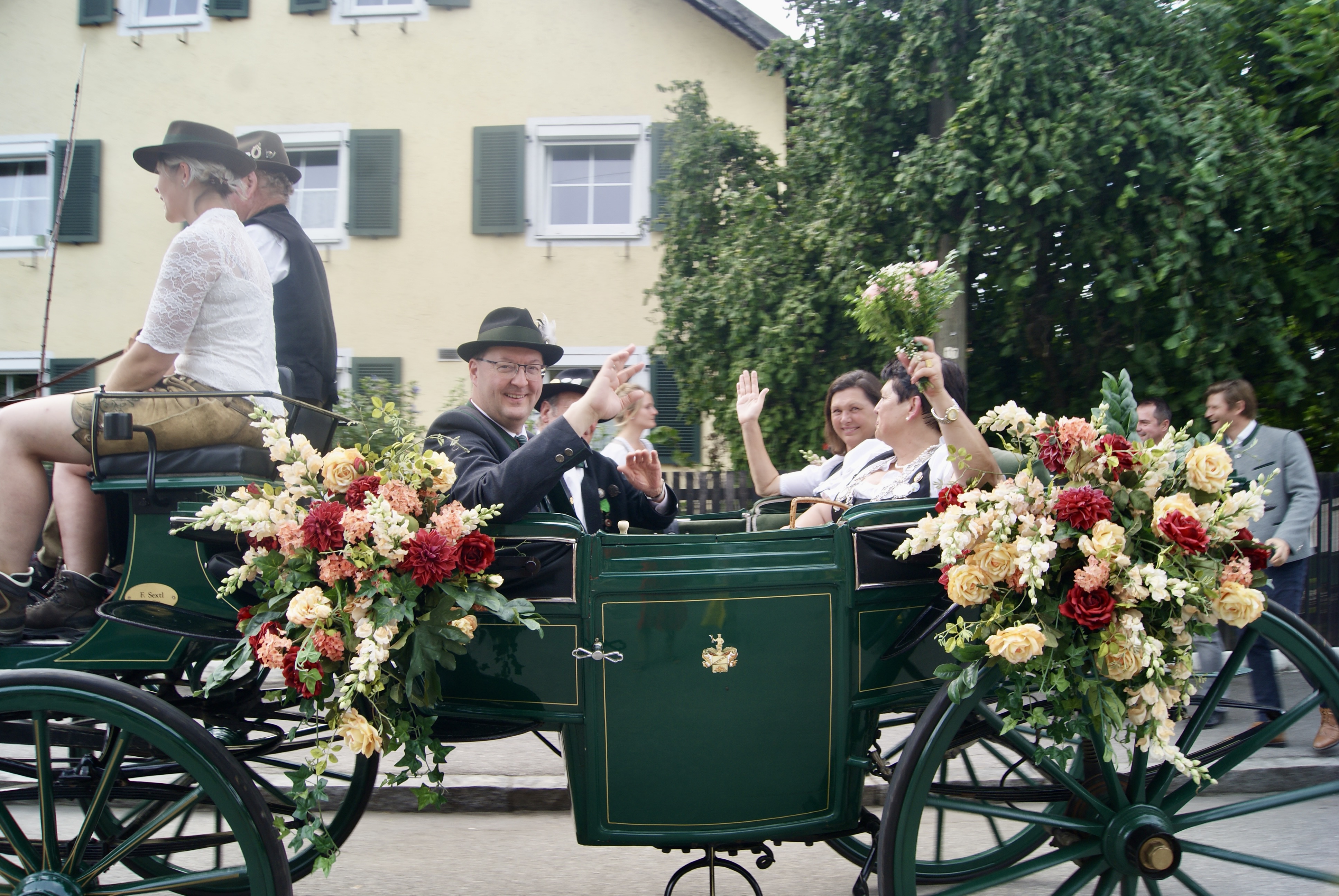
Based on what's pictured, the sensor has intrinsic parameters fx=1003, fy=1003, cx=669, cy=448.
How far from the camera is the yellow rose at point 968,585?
206cm

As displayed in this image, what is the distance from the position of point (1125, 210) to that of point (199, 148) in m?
5.18

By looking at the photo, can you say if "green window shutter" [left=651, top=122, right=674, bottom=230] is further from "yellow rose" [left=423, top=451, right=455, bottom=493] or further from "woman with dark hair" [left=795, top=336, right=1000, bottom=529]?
"yellow rose" [left=423, top=451, right=455, bottom=493]

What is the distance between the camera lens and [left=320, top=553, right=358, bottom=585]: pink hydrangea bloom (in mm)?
2111

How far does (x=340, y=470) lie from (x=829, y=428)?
2.26m

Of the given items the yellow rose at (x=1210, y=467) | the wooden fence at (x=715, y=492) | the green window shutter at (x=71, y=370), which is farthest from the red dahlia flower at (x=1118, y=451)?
the green window shutter at (x=71, y=370)

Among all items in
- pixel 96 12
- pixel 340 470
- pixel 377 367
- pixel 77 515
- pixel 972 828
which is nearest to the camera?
pixel 340 470

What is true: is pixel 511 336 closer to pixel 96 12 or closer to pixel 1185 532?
pixel 1185 532

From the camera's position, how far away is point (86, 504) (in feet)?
8.50

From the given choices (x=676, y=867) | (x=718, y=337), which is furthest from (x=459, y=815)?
(x=718, y=337)

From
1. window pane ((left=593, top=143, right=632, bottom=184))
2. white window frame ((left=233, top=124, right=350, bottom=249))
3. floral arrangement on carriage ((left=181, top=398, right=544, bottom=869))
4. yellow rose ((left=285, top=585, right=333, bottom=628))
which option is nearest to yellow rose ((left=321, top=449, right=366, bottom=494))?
floral arrangement on carriage ((left=181, top=398, right=544, bottom=869))

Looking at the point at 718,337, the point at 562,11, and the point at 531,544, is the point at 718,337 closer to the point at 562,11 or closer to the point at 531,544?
the point at 562,11

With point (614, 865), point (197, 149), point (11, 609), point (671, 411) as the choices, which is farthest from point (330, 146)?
point (614, 865)

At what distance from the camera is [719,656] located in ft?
7.18

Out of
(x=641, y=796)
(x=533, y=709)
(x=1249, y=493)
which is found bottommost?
(x=641, y=796)
